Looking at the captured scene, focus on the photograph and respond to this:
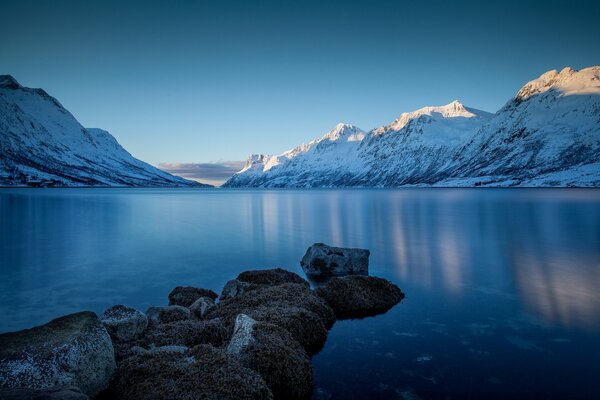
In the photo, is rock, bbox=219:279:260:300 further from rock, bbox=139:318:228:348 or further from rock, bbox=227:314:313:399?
rock, bbox=227:314:313:399

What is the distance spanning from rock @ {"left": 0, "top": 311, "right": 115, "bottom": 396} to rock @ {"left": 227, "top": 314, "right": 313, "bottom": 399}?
282cm

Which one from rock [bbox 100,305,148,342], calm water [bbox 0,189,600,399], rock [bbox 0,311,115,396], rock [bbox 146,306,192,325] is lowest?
calm water [bbox 0,189,600,399]

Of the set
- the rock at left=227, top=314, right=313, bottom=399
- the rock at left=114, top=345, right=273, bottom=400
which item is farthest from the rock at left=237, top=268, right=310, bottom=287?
the rock at left=114, top=345, right=273, bottom=400

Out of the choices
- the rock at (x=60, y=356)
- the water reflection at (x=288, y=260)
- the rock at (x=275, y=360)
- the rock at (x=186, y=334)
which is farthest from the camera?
the water reflection at (x=288, y=260)

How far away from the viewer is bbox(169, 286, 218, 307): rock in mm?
16828

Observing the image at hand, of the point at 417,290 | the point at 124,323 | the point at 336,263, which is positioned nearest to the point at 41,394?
the point at 124,323

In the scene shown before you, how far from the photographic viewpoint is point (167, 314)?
13375 millimetres

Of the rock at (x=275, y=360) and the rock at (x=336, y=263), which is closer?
the rock at (x=275, y=360)

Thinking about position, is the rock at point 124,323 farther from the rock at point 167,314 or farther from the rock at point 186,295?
the rock at point 186,295

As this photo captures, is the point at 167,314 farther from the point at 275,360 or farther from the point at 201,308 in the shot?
the point at 275,360

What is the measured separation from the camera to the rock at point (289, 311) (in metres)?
11.7

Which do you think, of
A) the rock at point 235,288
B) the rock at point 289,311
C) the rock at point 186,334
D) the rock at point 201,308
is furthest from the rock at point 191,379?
the rock at point 235,288

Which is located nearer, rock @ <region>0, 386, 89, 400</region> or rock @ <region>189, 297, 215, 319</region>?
rock @ <region>0, 386, 89, 400</region>

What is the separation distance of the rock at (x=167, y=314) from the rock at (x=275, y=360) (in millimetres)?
4719
